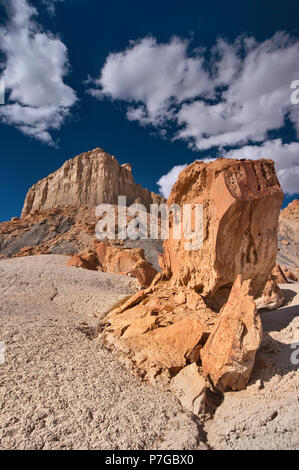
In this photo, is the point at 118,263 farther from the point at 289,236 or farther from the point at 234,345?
the point at 289,236

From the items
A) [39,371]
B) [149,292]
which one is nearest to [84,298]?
[149,292]

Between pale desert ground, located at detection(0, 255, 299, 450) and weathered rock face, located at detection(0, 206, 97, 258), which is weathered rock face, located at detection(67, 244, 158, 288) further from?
weathered rock face, located at detection(0, 206, 97, 258)

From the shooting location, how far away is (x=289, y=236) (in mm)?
42625

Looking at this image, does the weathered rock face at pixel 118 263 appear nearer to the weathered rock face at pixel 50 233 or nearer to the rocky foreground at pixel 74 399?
the rocky foreground at pixel 74 399

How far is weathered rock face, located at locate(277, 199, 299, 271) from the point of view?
120 feet

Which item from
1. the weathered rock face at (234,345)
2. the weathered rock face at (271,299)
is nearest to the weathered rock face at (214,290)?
the weathered rock face at (234,345)

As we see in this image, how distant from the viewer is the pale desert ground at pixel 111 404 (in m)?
3.46

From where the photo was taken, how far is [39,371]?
4727 millimetres

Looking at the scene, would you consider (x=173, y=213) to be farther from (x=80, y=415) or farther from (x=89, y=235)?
(x=89, y=235)

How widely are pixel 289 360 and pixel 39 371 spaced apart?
189 inches

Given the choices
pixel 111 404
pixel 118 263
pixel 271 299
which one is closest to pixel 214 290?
pixel 111 404

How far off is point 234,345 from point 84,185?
55.1m

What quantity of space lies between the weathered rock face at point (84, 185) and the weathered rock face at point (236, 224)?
161ft
